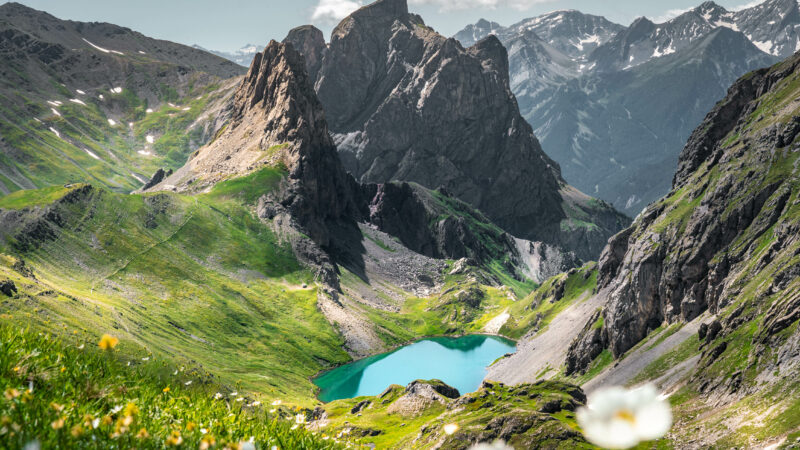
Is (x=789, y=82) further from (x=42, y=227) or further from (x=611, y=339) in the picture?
(x=42, y=227)

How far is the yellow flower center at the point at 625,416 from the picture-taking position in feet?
11.7

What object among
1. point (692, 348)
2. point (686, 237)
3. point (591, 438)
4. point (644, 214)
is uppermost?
point (644, 214)

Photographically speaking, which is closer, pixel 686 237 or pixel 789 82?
pixel 686 237

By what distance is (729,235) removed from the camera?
121250 mm

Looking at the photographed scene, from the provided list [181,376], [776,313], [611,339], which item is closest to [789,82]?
[611,339]

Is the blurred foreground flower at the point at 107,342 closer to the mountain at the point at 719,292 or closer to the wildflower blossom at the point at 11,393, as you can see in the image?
the wildflower blossom at the point at 11,393

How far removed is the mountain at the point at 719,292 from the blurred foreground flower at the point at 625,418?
68723mm

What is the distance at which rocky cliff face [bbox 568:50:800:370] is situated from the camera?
96125 millimetres

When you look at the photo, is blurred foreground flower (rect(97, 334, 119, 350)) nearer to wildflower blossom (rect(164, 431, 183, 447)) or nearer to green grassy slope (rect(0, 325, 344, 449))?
green grassy slope (rect(0, 325, 344, 449))

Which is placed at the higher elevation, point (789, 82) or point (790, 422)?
point (789, 82)

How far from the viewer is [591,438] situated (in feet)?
12.6

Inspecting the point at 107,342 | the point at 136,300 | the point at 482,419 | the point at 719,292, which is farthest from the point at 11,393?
the point at 136,300

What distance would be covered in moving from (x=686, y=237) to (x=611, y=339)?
97.4 ft

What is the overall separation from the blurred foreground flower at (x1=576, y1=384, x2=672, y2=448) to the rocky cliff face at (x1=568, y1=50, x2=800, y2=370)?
293ft
